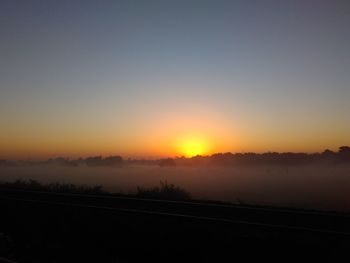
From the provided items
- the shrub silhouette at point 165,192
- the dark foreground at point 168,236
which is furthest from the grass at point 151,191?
the dark foreground at point 168,236

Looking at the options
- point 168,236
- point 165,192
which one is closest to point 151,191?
point 165,192

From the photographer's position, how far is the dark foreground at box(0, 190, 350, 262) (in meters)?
11.5

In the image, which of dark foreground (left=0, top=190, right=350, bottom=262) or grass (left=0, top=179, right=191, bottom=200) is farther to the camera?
grass (left=0, top=179, right=191, bottom=200)

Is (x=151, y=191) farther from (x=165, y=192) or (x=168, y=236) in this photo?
(x=168, y=236)

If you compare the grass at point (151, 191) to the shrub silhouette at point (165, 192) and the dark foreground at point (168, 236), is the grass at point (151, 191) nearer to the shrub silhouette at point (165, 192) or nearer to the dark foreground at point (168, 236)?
the shrub silhouette at point (165, 192)

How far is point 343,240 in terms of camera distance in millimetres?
11883

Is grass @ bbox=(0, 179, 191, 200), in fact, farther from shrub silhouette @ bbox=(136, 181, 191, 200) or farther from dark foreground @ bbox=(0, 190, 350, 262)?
dark foreground @ bbox=(0, 190, 350, 262)

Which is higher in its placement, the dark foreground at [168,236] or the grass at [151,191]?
the grass at [151,191]

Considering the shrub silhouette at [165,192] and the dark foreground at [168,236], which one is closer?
the dark foreground at [168,236]

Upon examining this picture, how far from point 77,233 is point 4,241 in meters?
2.12

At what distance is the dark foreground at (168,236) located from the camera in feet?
37.6

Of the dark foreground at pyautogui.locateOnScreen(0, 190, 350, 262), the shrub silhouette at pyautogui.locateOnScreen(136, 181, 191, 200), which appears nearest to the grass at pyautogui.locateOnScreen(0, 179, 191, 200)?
the shrub silhouette at pyautogui.locateOnScreen(136, 181, 191, 200)

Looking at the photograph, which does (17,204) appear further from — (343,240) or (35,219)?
(343,240)

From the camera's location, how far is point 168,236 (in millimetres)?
13070
